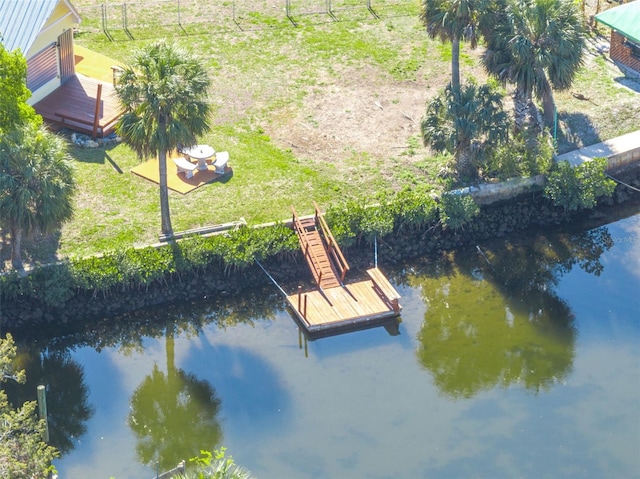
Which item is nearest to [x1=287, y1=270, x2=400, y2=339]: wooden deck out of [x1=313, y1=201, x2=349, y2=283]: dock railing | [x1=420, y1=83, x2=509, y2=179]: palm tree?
[x1=313, y1=201, x2=349, y2=283]: dock railing

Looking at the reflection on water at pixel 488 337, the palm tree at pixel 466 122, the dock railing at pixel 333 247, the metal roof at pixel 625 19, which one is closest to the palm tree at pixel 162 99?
the dock railing at pixel 333 247

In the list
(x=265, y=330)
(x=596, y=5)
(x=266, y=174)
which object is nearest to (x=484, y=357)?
(x=265, y=330)

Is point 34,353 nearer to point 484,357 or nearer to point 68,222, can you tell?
point 68,222

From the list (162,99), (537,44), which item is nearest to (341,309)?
(162,99)

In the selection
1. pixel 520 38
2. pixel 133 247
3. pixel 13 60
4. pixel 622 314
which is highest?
pixel 13 60

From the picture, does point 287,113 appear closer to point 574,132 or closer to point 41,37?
point 41,37

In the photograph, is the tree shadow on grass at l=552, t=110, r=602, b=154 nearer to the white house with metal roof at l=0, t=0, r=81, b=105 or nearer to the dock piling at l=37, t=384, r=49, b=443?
the white house with metal roof at l=0, t=0, r=81, b=105
